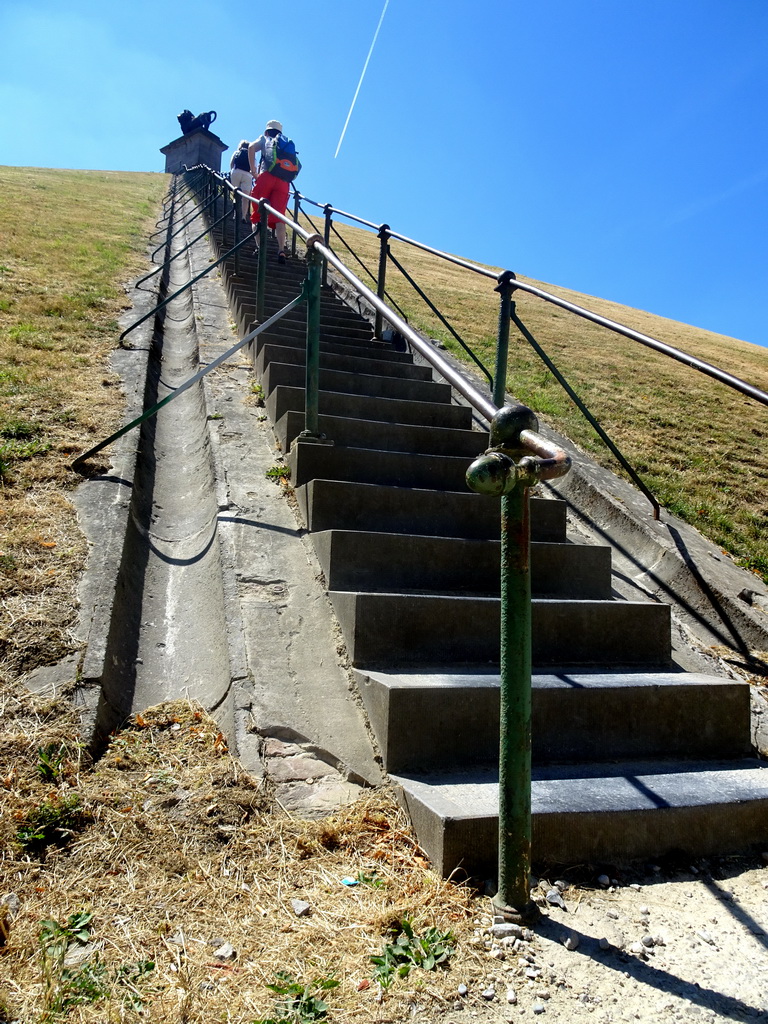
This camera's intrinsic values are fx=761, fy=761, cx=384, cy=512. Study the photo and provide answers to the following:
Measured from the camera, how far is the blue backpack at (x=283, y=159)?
9.13m

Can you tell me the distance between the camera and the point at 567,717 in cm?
276

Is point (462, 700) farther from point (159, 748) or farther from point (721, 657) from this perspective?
point (721, 657)

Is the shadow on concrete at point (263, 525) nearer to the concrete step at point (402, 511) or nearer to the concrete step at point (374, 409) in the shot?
the concrete step at point (402, 511)

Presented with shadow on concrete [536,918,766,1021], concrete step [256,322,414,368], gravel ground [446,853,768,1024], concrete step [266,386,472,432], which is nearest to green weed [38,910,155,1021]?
gravel ground [446,853,768,1024]

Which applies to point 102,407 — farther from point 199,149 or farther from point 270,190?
point 199,149

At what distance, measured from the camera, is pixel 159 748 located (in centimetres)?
246

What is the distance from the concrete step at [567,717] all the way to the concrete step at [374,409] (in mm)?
2440

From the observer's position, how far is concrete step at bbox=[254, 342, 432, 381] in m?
5.68

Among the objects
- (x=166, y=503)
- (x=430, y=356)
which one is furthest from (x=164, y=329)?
(x=430, y=356)

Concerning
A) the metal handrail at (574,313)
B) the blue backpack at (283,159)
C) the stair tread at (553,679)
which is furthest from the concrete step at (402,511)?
the blue backpack at (283,159)

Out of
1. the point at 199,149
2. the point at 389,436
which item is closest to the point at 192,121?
the point at 199,149

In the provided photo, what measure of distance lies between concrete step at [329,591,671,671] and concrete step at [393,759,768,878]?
23.0 inches

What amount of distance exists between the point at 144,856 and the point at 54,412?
312 cm

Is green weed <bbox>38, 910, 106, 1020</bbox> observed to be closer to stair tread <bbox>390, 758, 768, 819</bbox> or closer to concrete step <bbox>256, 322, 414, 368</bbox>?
stair tread <bbox>390, 758, 768, 819</bbox>
